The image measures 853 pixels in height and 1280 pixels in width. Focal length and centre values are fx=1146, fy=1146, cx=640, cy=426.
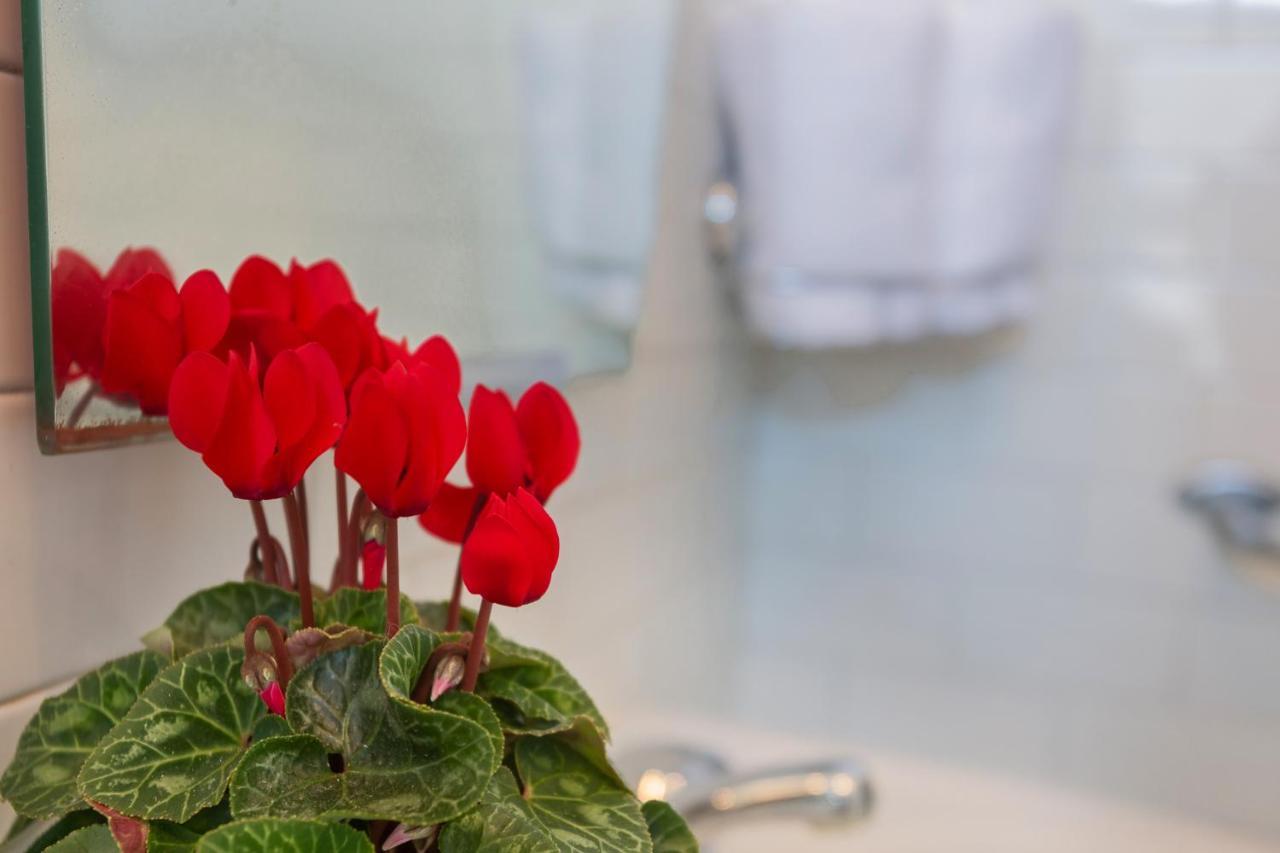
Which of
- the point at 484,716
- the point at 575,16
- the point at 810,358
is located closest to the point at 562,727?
the point at 484,716

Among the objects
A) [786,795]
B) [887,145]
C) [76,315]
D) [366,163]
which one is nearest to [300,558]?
[76,315]

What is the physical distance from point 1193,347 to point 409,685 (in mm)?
1190

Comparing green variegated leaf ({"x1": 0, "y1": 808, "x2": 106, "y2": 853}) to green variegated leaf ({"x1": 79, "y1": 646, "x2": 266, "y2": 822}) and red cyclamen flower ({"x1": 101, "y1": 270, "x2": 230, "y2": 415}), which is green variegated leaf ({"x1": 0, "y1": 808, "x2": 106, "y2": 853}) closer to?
green variegated leaf ({"x1": 79, "y1": 646, "x2": 266, "y2": 822})

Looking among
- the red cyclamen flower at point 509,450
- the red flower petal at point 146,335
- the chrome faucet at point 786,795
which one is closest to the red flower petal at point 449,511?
the red cyclamen flower at point 509,450

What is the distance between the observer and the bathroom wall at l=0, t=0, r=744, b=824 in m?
0.44

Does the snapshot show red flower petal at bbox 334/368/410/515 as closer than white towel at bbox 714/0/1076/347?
Yes

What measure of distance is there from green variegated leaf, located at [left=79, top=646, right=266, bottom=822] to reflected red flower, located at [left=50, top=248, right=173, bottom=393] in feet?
0.49

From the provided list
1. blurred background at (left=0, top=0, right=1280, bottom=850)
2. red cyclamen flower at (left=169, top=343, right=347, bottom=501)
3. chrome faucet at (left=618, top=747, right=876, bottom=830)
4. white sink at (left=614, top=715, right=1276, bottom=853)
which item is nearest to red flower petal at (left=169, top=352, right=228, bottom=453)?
red cyclamen flower at (left=169, top=343, right=347, bottom=501)

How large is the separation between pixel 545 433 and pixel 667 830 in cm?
14

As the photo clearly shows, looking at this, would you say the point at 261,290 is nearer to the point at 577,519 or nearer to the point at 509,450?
the point at 509,450

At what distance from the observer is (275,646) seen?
0.33 m

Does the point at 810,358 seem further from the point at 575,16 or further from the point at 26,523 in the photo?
the point at 26,523

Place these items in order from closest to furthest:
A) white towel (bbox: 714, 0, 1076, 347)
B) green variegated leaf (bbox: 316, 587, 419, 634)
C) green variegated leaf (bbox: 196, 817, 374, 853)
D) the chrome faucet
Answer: green variegated leaf (bbox: 196, 817, 374, 853) → green variegated leaf (bbox: 316, 587, 419, 634) → the chrome faucet → white towel (bbox: 714, 0, 1076, 347)

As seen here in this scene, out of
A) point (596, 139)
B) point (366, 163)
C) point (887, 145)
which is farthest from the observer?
point (887, 145)
